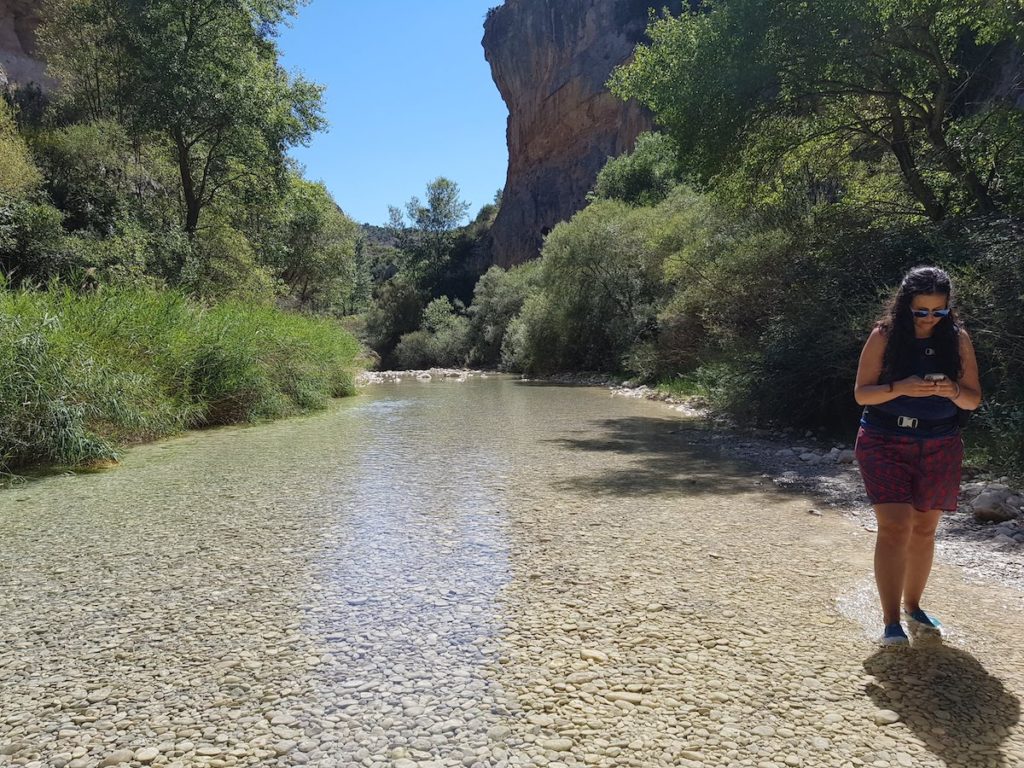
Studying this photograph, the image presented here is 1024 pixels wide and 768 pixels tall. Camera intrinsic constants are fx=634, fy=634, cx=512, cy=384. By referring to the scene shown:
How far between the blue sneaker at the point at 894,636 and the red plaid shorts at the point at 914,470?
661 millimetres

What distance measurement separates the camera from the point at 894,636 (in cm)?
333

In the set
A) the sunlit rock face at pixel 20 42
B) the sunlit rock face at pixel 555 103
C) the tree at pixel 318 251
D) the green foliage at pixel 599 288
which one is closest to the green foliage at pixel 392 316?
the sunlit rock face at pixel 555 103

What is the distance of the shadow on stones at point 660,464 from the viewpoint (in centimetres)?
743

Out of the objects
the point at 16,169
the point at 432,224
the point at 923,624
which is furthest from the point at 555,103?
the point at 923,624

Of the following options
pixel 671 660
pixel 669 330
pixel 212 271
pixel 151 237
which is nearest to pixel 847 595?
pixel 671 660

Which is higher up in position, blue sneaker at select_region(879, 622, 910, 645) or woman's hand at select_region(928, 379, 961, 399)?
woman's hand at select_region(928, 379, 961, 399)

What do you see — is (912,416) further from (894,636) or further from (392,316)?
(392,316)

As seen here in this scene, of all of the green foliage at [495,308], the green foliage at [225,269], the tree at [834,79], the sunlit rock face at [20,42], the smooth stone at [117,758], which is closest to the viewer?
the smooth stone at [117,758]

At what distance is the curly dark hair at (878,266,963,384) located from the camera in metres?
3.21

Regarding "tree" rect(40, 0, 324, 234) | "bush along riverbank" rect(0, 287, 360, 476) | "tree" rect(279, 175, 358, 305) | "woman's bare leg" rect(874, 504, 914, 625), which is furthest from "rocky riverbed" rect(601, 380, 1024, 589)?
"tree" rect(279, 175, 358, 305)

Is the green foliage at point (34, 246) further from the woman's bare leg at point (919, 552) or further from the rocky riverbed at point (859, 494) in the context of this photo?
the woman's bare leg at point (919, 552)

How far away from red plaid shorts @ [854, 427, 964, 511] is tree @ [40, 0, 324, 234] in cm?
1985

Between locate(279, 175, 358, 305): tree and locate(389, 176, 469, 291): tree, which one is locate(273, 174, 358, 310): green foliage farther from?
locate(389, 176, 469, 291): tree

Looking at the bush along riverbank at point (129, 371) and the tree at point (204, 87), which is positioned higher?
the tree at point (204, 87)
